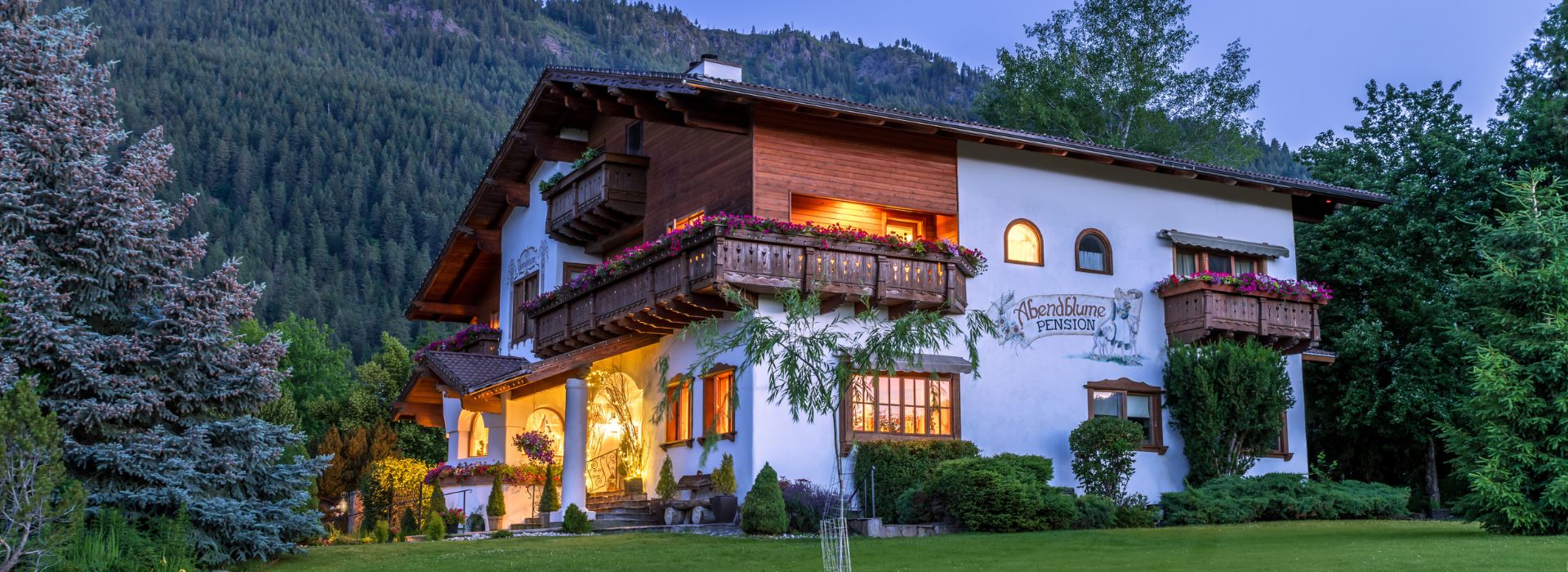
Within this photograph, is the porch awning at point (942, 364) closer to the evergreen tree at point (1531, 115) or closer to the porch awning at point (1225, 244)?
the porch awning at point (1225, 244)

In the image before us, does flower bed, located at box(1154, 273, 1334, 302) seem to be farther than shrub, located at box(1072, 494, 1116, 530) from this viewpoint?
Yes

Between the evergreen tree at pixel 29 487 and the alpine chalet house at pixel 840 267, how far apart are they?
9.68m


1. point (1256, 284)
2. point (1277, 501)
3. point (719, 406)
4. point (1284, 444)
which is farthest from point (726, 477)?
point (1284, 444)

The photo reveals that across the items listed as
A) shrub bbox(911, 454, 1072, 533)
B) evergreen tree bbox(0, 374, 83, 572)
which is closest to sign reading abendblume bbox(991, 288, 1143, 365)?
shrub bbox(911, 454, 1072, 533)

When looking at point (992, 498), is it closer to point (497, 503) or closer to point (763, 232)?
point (763, 232)

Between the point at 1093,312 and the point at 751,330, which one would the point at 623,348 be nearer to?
the point at 1093,312

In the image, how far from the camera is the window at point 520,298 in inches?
1257

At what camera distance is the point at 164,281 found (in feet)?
55.7

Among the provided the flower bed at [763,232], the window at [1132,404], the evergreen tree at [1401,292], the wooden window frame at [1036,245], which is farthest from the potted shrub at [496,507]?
the evergreen tree at [1401,292]

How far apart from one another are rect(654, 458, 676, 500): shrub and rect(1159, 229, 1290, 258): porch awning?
35.3ft

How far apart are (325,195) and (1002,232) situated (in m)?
105

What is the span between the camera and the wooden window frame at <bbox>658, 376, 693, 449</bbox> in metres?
25.1

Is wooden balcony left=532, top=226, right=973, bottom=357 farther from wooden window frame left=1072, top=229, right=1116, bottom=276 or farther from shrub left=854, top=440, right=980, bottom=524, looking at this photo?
wooden window frame left=1072, top=229, right=1116, bottom=276

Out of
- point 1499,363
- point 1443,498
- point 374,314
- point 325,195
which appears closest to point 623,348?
point 1499,363
